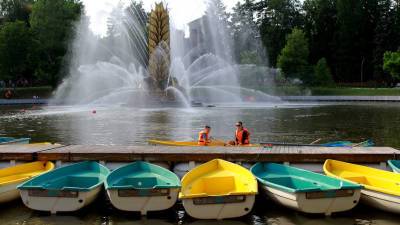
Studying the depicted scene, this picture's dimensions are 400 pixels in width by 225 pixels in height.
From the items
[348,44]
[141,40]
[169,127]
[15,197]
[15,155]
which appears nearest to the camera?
[15,197]

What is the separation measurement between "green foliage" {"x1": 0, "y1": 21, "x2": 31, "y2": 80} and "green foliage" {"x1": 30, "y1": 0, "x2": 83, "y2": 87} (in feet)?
7.46

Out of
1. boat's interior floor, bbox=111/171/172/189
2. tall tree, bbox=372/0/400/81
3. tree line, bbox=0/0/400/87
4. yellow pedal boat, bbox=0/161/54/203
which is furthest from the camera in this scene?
tall tree, bbox=372/0/400/81

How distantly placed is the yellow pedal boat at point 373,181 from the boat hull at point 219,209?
3.00m

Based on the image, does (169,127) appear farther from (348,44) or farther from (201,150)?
(348,44)

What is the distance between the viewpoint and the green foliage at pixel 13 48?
84.7 m

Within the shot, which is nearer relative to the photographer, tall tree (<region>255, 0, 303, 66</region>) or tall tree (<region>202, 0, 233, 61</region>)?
tall tree (<region>202, 0, 233, 61</region>)

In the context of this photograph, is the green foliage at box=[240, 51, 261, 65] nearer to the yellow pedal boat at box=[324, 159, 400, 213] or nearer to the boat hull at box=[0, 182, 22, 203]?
the yellow pedal boat at box=[324, 159, 400, 213]

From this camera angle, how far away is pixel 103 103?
2557 inches

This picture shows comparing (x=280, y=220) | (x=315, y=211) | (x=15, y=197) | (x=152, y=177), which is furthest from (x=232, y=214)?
(x=15, y=197)

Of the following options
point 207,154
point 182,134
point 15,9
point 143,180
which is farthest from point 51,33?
point 143,180

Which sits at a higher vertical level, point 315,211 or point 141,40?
point 141,40

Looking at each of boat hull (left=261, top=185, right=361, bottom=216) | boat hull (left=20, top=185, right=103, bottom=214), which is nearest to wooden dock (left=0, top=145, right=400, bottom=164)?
boat hull (left=261, top=185, right=361, bottom=216)

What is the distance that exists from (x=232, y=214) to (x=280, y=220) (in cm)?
130

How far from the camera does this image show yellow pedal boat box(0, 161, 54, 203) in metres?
13.4
